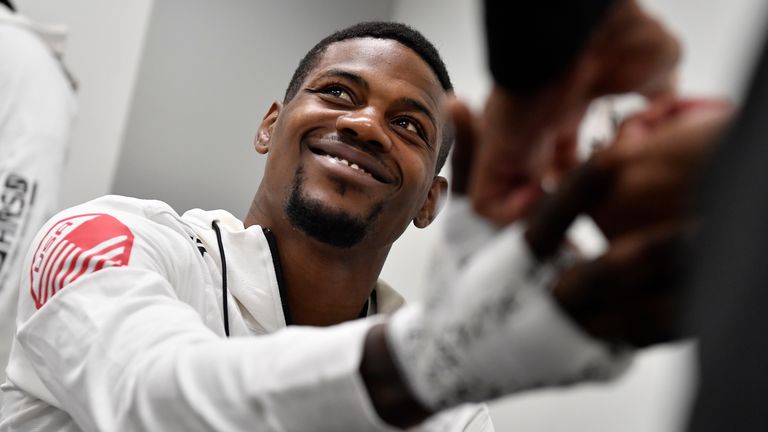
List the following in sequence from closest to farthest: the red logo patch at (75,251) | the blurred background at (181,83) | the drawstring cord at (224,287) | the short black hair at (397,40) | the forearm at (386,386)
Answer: the forearm at (386,386)
the red logo patch at (75,251)
the drawstring cord at (224,287)
the short black hair at (397,40)
the blurred background at (181,83)

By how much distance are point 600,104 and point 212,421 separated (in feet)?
A: 0.95

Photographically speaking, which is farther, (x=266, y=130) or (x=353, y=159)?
(x=266, y=130)

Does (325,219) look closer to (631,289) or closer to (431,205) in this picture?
(431,205)

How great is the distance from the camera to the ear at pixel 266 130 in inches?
51.2

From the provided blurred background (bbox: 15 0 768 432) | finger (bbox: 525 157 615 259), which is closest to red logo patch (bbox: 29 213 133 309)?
finger (bbox: 525 157 615 259)

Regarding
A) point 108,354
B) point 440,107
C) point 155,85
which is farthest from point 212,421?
point 155,85

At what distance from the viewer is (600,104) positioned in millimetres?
361

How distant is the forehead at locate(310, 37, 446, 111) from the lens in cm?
110

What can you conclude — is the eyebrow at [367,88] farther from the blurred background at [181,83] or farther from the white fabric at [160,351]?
the blurred background at [181,83]

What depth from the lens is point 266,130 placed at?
1327 millimetres

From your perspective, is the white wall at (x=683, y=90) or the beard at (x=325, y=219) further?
the beard at (x=325, y=219)

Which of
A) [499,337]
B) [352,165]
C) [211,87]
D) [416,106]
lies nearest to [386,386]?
[499,337]

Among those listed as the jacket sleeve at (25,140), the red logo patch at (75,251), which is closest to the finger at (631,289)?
the red logo patch at (75,251)

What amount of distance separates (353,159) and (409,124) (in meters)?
0.12
